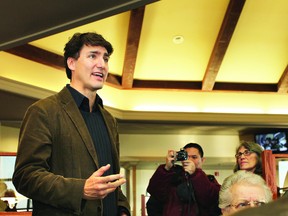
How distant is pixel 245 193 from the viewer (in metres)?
1.48

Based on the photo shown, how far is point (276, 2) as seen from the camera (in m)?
5.46

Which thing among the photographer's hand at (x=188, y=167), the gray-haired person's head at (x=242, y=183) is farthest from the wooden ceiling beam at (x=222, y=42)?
the gray-haired person's head at (x=242, y=183)

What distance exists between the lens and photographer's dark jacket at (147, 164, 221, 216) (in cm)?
261

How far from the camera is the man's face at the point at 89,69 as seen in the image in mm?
1457

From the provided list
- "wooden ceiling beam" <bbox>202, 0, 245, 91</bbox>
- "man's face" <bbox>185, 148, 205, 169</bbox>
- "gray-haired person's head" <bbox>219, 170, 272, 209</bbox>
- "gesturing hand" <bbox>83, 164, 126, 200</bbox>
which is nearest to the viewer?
"gesturing hand" <bbox>83, 164, 126, 200</bbox>

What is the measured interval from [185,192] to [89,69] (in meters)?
1.34

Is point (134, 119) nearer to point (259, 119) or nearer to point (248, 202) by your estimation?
point (259, 119)

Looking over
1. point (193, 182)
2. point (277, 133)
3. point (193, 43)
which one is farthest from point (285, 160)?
point (277, 133)

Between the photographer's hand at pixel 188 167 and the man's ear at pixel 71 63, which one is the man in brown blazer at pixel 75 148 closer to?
the man's ear at pixel 71 63

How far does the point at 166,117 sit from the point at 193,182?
13.9ft

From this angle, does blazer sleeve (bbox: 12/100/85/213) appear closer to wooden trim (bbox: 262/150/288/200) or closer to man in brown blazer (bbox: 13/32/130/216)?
man in brown blazer (bbox: 13/32/130/216)

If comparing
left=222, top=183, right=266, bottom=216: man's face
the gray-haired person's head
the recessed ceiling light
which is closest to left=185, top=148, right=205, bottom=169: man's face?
the gray-haired person's head

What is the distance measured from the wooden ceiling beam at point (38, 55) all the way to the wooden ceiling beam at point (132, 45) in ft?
2.93

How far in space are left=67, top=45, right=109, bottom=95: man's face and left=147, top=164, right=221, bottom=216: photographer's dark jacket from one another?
128cm
